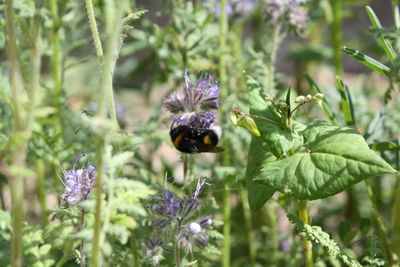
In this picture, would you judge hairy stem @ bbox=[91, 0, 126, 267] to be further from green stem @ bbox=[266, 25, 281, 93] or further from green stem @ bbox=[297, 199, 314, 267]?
green stem @ bbox=[266, 25, 281, 93]

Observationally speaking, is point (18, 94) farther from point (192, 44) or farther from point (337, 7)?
point (337, 7)

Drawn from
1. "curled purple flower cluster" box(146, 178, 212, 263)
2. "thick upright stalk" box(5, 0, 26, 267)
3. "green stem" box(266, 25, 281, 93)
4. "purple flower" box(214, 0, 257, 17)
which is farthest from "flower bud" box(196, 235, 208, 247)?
"purple flower" box(214, 0, 257, 17)

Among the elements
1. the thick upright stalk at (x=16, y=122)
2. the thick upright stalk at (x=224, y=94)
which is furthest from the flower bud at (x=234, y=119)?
the thick upright stalk at (x=224, y=94)

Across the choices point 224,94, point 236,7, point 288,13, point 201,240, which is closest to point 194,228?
point 201,240

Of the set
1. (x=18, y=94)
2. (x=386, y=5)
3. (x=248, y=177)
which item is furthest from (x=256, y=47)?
(x=386, y=5)

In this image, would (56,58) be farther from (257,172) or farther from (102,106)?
(102,106)

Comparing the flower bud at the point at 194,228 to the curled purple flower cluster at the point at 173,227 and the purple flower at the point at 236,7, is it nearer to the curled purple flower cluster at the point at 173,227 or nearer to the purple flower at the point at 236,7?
the curled purple flower cluster at the point at 173,227
